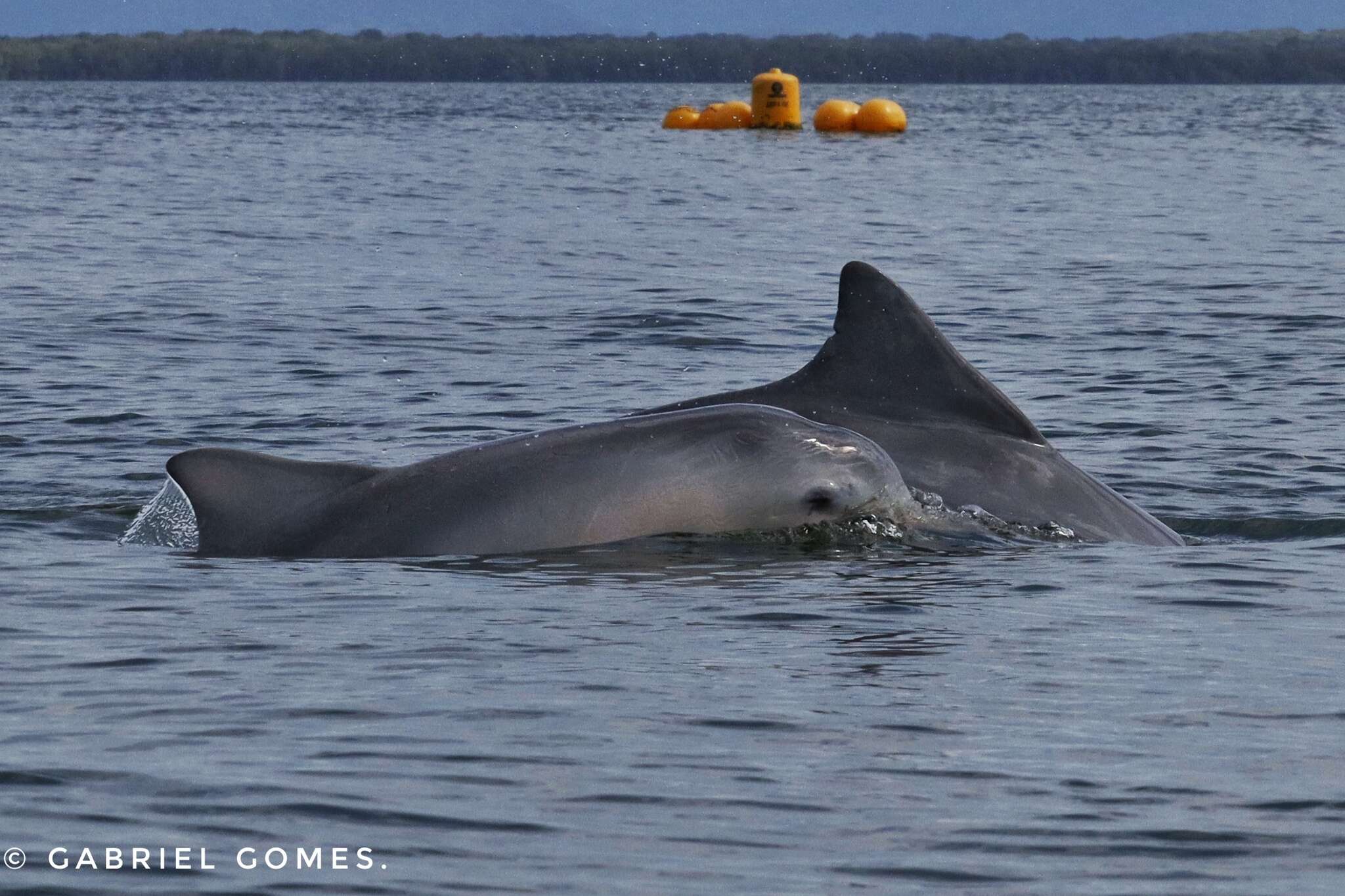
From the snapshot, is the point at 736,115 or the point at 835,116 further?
the point at 736,115

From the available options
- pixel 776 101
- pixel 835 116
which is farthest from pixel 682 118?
pixel 835 116

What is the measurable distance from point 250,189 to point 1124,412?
113 ft

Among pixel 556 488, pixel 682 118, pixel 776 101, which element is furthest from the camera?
pixel 682 118

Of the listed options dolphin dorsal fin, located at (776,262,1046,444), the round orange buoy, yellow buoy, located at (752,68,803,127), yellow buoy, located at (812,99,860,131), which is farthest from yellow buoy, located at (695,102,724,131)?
dolphin dorsal fin, located at (776,262,1046,444)

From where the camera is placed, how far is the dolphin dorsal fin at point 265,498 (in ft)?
34.7

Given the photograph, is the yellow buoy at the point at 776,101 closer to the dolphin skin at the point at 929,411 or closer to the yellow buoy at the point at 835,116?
the yellow buoy at the point at 835,116

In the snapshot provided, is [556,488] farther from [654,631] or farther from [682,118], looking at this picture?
[682,118]

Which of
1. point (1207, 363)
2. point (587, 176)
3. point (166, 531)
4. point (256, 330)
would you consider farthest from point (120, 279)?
point (587, 176)

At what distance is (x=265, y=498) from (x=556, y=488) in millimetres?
1434

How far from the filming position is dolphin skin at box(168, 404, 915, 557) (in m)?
10.4

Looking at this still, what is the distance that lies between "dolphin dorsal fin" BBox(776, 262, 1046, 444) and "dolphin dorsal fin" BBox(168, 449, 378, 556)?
7.77 ft

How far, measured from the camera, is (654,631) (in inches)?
365

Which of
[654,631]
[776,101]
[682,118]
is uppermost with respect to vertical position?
[654,631]

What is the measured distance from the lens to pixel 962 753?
7.46 meters
